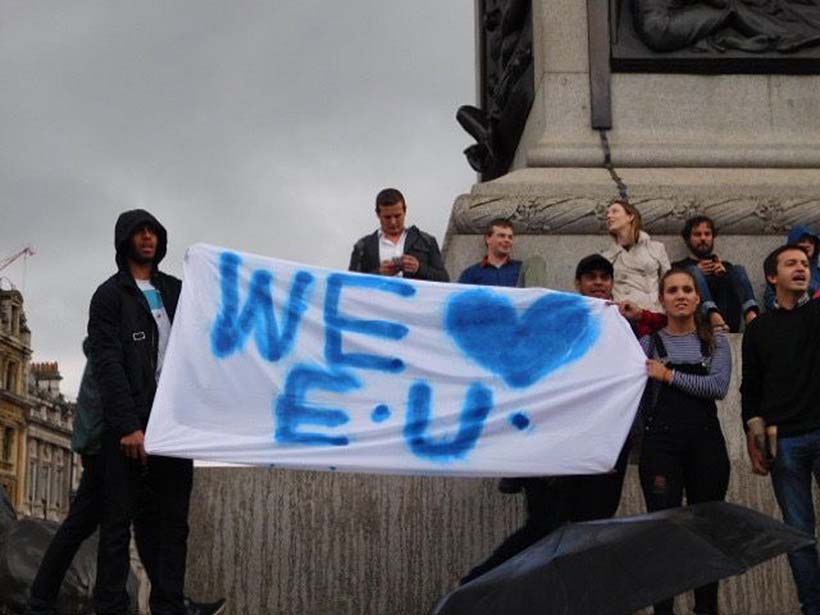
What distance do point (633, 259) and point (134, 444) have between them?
396cm

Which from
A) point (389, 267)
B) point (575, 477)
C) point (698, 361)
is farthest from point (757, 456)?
point (389, 267)

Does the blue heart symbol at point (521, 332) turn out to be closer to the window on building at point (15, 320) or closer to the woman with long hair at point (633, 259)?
the woman with long hair at point (633, 259)

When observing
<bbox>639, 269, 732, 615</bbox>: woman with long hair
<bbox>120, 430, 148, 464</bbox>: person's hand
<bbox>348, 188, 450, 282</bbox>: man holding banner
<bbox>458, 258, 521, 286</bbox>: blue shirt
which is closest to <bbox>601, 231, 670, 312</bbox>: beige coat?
<bbox>458, 258, 521, 286</bbox>: blue shirt

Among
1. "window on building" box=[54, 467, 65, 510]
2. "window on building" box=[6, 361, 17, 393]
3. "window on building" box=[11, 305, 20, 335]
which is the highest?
"window on building" box=[11, 305, 20, 335]

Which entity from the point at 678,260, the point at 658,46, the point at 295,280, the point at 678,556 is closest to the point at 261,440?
the point at 295,280

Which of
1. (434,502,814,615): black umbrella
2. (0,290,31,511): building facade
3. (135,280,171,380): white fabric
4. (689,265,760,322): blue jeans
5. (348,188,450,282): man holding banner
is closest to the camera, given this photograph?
(434,502,814,615): black umbrella

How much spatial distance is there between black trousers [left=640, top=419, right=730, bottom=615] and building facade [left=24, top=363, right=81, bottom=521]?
98.4 m

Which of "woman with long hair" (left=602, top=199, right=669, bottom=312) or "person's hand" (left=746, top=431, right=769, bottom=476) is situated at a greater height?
"woman with long hair" (left=602, top=199, right=669, bottom=312)

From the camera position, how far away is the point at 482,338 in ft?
24.8

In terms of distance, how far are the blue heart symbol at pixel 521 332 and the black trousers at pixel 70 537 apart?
6.16 feet

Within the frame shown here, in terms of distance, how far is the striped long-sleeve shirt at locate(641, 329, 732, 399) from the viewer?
696cm

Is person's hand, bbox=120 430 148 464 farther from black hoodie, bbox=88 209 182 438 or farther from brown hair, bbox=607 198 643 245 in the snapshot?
brown hair, bbox=607 198 643 245

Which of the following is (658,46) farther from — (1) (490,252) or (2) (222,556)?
(2) (222,556)

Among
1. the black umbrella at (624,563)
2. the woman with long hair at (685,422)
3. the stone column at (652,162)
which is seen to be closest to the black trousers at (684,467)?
the woman with long hair at (685,422)
